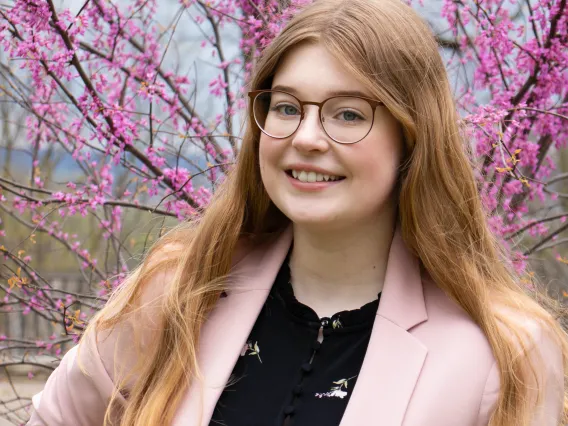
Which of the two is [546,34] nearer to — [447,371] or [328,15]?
[328,15]

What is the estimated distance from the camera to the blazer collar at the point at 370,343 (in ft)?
5.96

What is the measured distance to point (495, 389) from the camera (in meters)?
1.81

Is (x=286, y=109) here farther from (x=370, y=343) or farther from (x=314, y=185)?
(x=370, y=343)

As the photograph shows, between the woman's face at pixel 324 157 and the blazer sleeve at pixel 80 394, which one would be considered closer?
the woman's face at pixel 324 157

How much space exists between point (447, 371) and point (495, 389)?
11 cm

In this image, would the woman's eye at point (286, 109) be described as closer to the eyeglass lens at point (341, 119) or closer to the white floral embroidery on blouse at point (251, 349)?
the eyeglass lens at point (341, 119)

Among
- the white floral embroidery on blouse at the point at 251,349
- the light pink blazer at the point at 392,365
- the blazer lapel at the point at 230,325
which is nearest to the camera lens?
the light pink blazer at the point at 392,365

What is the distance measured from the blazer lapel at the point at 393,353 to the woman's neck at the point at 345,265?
5 centimetres

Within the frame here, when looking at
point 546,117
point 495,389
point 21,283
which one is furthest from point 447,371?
point 21,283

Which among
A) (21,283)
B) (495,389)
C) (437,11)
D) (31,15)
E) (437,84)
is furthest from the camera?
(437,11)

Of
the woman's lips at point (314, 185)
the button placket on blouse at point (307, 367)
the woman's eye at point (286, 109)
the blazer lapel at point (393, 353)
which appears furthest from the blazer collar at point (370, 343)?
the woman's eye at point (286, 109)

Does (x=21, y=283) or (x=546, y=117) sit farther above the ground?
(x=546, y=117)

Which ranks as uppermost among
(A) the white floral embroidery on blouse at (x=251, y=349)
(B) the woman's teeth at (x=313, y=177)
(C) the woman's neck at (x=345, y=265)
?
(B) the woman's teeth at (x=313, y=177)

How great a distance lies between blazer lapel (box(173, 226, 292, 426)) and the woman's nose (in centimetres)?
41
